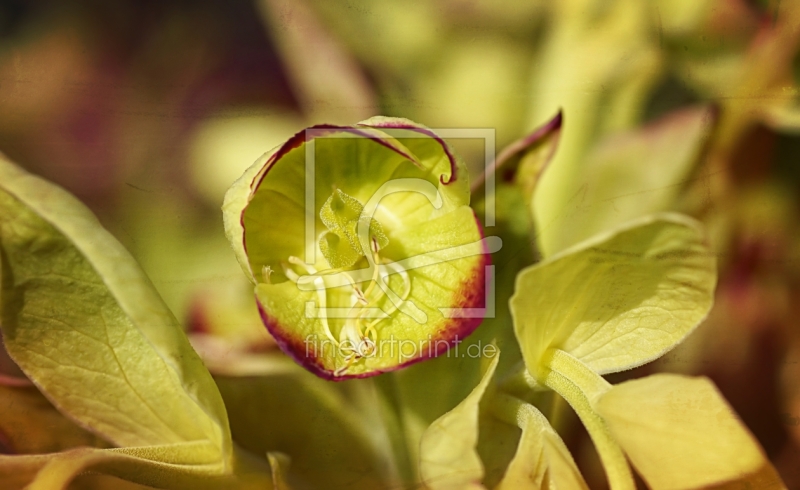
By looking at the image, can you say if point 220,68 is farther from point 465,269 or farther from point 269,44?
point 465,269

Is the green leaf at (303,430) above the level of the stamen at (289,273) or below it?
below

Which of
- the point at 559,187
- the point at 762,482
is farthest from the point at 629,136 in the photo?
the point at 762,482

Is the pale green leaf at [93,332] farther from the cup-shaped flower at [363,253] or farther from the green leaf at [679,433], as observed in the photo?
the green leaf at [679,433]

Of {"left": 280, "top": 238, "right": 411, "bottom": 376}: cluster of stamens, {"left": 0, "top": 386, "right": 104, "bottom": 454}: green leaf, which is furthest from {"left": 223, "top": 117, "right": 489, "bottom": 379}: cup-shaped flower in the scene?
{"left": 0, "top": 386, "right": 104, "bottom": 454}: green leaf

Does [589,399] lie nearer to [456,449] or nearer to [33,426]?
[456,449]

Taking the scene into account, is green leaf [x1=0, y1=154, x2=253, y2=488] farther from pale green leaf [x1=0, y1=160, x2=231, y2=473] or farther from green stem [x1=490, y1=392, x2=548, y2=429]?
green stem [x1=490, y1=392, x2=548, y2=429]

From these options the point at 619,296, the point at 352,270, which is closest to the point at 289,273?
the point at 352,270

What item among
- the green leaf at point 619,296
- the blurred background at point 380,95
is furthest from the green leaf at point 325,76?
the green leaf at point 619,296
